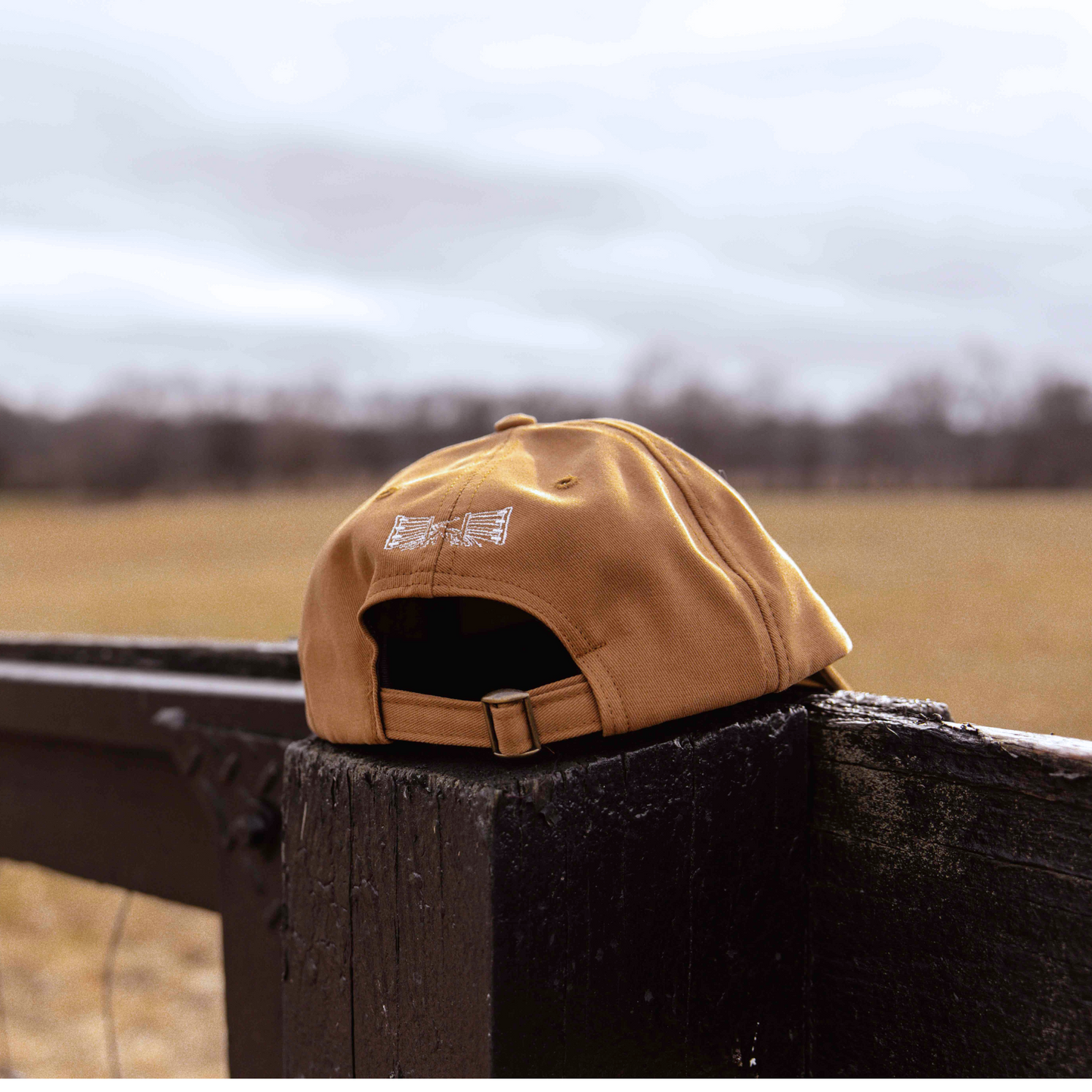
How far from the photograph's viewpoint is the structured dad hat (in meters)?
0.76

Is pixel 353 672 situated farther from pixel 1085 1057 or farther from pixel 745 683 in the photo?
pixel 1085 1057

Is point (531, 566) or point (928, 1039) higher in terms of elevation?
point (531, 566)

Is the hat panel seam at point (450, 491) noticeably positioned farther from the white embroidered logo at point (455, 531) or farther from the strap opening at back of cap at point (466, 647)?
the strap opening at back of cap at point (466, 647)

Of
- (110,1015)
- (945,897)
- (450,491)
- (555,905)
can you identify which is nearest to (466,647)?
(450,491)

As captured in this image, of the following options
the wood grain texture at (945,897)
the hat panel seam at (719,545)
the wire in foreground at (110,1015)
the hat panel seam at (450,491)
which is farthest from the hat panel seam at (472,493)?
the wire in foreground at (110,1015)

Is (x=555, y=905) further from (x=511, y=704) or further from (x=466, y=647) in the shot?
(x=466, y=647)

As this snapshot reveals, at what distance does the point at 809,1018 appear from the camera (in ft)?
2.92

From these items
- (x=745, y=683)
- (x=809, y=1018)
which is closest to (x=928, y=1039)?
(x=809, y=1018)

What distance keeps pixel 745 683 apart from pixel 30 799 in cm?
137

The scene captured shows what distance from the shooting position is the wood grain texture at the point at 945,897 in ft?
2.31

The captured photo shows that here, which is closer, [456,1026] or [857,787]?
[456,1026]

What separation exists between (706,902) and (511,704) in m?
0.27

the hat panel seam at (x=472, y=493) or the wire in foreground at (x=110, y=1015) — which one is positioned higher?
the hat panel seam at (x=472, y=493)

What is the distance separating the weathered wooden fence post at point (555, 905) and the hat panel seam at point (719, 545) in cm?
6
